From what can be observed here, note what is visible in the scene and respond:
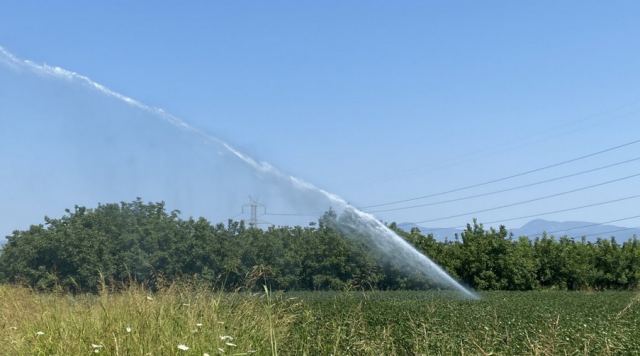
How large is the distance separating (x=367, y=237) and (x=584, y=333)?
1116cm

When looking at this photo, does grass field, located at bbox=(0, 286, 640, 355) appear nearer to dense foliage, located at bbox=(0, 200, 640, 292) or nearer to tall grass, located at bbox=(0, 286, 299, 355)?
tall grass, located at bbox=(0, 286, 299, 355)

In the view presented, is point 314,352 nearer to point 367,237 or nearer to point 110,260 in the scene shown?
point 367,237

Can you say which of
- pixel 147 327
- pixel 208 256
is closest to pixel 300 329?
pixel 147 327

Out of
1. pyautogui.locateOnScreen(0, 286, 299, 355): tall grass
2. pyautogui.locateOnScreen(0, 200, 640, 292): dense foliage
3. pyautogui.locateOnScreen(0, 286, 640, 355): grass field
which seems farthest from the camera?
pyautogui.locateOnScreen(0, 200, 640, 292): dense foliage

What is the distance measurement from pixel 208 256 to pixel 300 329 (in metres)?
13.1

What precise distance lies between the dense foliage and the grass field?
400 inches

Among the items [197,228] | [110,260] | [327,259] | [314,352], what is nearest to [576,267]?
[327,259]

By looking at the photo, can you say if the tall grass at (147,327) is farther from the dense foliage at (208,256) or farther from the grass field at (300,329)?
the dense foliage at (208,256)

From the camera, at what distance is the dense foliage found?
68.2 feet

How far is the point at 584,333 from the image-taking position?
689 cm

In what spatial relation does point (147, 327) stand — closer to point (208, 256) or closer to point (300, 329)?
point (300, 329)

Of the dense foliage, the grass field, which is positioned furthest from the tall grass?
the dense foliage

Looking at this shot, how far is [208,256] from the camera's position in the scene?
2111 cm

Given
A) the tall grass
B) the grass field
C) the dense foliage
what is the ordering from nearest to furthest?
the grass field → the tall grass → the dense foliage
